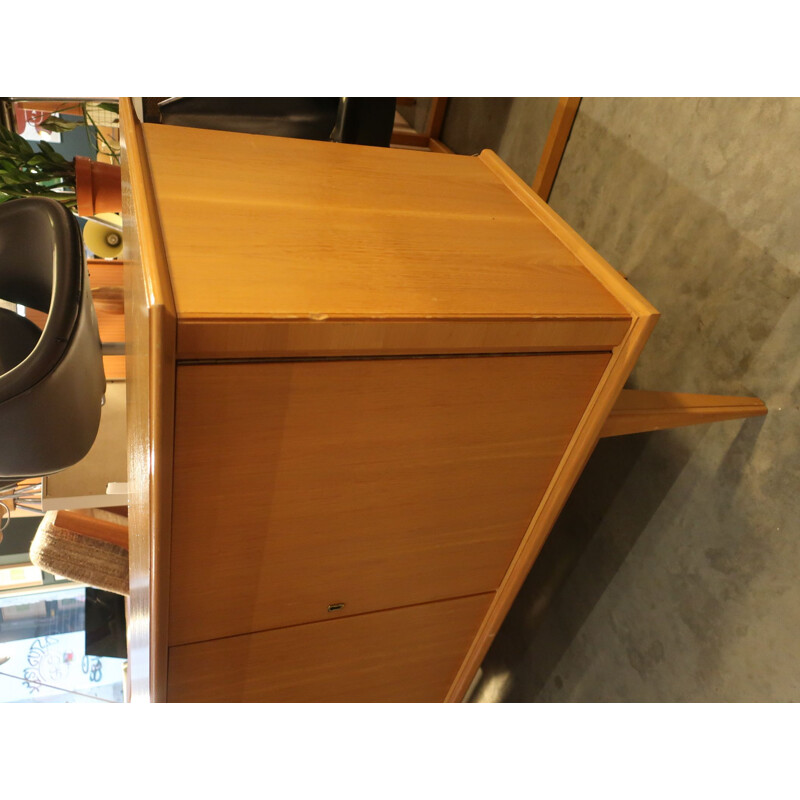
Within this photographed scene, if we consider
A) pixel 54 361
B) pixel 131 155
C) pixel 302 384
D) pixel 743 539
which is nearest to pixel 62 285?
pixel 54 361

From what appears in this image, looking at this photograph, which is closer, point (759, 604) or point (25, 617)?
point (759, 604)

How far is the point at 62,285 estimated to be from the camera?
45.3 inches

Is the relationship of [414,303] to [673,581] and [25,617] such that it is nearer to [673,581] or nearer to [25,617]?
[673,581]

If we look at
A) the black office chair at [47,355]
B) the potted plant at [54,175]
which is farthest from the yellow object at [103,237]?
the black office chair at [47,355]

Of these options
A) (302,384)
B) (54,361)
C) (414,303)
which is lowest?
(54,361)

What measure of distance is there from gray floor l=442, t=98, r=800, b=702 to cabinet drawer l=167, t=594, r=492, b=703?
476 mm

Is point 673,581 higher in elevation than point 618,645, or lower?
higher

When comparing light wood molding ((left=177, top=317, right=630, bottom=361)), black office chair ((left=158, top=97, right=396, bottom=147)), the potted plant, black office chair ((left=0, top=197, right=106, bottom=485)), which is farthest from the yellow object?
light wood molding ((left=177, top=317, right=630, bottom=361))

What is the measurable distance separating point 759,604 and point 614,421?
0.53 meters

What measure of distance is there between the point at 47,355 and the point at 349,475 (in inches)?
24.7

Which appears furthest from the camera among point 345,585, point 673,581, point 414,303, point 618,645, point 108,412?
point 108,412

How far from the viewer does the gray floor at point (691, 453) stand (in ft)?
3.79

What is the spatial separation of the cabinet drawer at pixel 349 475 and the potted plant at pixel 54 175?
145 centimetres

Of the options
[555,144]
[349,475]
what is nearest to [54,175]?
[555,144]
